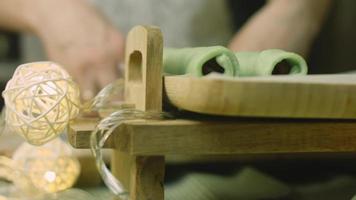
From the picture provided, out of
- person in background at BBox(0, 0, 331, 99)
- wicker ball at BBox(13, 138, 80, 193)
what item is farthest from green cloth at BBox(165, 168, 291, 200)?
person in background at BBox(0, 0, 331, 99)

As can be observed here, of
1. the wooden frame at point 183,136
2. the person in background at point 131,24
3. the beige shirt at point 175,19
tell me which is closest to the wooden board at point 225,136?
the wooden frame at point 183,136

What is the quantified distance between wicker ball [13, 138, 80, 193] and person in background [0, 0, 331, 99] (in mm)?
196

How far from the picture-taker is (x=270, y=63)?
43 centimetres

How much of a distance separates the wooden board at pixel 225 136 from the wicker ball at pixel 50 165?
0.45ft

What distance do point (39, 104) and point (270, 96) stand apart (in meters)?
0.19

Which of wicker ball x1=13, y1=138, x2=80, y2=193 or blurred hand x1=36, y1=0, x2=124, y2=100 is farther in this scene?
blurred hand x1=36, y1=0, x2=124, y2=100

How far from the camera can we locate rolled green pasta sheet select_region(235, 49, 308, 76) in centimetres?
43

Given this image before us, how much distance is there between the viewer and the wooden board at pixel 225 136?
0.38 m

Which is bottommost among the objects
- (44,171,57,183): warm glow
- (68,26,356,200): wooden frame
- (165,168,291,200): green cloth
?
(165,168,291,200): green cloth

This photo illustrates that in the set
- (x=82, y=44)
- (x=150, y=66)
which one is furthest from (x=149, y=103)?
(x=82, y=44)

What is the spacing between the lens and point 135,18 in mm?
879

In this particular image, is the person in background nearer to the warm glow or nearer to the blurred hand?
the blurred hand

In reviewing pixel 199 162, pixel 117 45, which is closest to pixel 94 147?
pixel 199 162

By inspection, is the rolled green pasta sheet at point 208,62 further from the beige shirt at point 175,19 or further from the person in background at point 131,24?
the beige shirt at point 175,19
